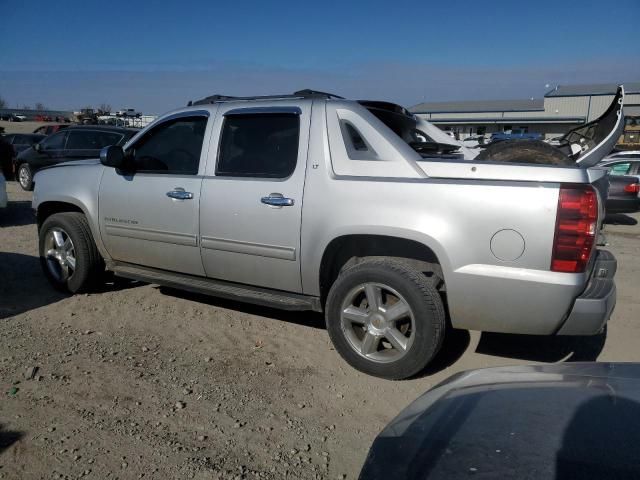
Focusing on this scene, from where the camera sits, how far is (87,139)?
13172 millimetres

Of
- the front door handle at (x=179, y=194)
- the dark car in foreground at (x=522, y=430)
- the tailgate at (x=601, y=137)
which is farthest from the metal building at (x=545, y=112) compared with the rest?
the dark car in foreground at (x=522, y=430)

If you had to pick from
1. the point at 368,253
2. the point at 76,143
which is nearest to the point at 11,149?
the point at 76,143

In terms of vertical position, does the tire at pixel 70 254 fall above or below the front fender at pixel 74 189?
below

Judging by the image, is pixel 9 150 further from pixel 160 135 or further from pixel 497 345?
pixel 497 345

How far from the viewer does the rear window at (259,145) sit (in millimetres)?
4113

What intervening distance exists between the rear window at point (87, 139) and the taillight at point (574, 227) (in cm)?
1200

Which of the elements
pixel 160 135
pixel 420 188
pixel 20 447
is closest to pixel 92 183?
pixel 160 135

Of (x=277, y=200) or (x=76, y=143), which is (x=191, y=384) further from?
(x=76, y=143)

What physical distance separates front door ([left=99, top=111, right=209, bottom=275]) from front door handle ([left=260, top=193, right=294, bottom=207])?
27.7 inches

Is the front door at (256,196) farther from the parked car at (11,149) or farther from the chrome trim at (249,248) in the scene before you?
the parked car at (11,149)

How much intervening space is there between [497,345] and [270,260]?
6.55 feet

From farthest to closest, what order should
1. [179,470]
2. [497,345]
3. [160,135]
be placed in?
[160,135] < [497,345] < [179,470]

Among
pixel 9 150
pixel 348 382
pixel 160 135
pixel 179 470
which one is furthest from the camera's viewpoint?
pixel 9 150

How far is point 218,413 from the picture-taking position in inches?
129
